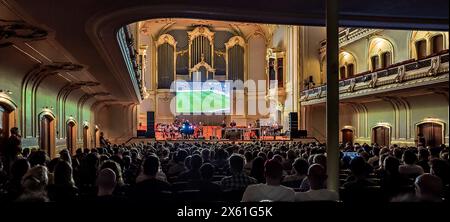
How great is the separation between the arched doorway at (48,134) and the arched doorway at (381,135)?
15.4 meters

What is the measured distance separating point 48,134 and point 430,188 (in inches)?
597

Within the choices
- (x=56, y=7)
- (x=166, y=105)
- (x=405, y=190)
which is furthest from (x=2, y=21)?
(x=166, y=105)

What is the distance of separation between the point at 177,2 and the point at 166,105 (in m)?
27.7

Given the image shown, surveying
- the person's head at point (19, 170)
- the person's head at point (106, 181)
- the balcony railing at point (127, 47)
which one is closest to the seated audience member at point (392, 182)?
the person's head at point (106, 181)

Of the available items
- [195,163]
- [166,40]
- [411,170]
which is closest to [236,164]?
[195,163]

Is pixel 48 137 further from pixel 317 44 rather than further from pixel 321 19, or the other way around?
pixel 317 44

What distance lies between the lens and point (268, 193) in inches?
166

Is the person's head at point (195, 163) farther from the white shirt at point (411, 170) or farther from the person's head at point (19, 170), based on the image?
the white shirt at point (411, 170)

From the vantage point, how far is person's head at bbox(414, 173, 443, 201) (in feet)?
12.5

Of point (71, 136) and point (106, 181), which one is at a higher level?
point (71, 136)

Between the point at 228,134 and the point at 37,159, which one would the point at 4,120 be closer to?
the point at 37,159

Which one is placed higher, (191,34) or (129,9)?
(191,34)

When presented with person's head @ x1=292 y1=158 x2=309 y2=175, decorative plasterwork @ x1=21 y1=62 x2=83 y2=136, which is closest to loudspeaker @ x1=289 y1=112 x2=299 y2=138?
decorative plasterwork @ x1=21 y1=62 x2=83 y2=136

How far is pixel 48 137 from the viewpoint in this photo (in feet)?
54.0
